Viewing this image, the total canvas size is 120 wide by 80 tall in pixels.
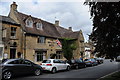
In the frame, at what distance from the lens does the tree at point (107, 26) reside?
8.27m

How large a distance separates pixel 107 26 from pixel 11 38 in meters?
15.4

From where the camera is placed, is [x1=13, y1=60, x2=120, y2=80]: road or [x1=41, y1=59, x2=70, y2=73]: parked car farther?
[x1=41, y1=59, x2=70, y2=73]: parked car

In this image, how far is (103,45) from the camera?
8.89 metres

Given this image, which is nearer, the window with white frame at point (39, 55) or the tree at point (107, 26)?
the tree at point (107, 26)

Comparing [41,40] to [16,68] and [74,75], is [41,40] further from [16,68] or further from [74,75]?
[16,68]

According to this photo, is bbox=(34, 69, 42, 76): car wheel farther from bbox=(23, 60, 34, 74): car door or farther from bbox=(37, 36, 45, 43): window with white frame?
bbox=(37, 36, 45, 43): window with white frame

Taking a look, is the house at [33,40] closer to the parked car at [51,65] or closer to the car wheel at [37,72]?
the parked car at [51,65]

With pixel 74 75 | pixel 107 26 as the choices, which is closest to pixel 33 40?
pixel 74 75

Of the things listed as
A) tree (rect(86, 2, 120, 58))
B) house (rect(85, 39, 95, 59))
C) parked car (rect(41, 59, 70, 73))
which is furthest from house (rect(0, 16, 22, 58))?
tree (rect(86, 2, 120, 58))

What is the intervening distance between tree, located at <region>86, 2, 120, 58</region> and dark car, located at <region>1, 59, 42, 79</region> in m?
6.83

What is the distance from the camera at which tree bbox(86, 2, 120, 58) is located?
27.1 feet

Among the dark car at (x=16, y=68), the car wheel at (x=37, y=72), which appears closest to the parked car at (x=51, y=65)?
the car wheel at (x=37, y=72)

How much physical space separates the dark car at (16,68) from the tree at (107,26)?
22.4 ft

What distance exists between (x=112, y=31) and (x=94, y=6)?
1.97 m
